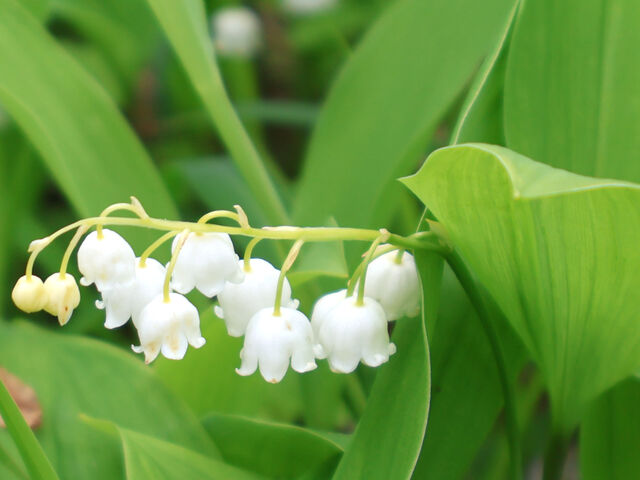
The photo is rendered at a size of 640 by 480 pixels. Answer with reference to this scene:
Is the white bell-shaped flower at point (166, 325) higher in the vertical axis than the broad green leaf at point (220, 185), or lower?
lower

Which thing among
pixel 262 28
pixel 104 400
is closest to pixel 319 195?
pixel 104 400

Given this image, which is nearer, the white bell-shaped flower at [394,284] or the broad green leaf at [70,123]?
the white bell-shaped flower at [394,284]

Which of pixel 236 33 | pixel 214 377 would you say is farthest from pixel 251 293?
pixel 236 33

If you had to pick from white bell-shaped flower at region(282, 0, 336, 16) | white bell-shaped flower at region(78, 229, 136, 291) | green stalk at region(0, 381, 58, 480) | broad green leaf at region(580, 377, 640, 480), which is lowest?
broad green leaf at region(580, 377, 640, 480)

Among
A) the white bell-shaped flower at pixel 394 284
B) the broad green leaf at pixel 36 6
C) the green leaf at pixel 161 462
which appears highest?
the broad green leaf at pixel 36 6

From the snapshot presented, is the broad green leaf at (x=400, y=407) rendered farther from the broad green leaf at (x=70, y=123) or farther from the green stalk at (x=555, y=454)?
the broad green leaf at (x=70, y=123)

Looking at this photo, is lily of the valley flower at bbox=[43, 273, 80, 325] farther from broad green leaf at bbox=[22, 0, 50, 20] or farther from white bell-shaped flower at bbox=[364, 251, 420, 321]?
broad green leaf at bbox=[22, 0, 50, 20]

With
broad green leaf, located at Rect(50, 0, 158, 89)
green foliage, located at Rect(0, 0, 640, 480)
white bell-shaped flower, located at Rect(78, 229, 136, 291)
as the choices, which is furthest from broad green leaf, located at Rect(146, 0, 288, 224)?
broad green leaf, located at Rect(50, 0, 158, 89)

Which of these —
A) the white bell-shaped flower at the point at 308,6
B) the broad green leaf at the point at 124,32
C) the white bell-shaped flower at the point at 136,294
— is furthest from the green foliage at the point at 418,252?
the white bell-shaped flower at the point at 308,6
